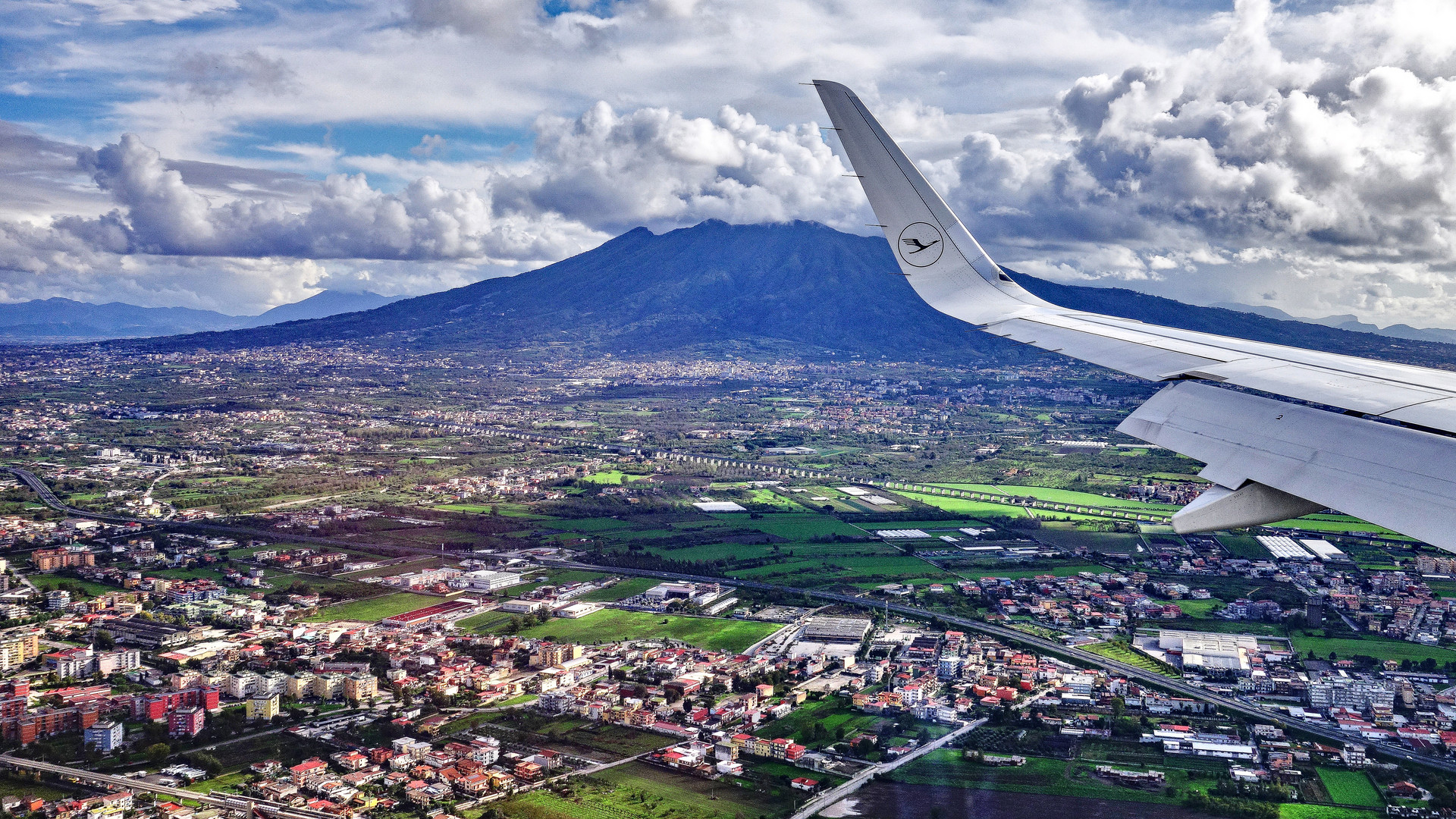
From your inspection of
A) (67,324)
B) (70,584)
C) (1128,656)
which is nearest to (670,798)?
(1128,656)

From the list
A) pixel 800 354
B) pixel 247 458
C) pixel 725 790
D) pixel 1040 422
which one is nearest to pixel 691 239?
pixel 800 354

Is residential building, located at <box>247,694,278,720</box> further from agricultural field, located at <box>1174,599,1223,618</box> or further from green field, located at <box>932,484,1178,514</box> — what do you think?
green field, located at <box>932,484,1178,514</box>

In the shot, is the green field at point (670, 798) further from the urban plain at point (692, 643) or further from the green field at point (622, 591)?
the green field at point (622, 591)

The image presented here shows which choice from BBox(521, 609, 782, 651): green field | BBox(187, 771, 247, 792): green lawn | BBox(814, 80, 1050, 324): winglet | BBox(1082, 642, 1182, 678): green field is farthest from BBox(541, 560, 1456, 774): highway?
BBox(187, 771, 247, 792): green lawn

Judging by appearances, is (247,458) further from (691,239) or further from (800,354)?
(691,239)

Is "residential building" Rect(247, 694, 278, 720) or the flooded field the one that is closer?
the flooded field

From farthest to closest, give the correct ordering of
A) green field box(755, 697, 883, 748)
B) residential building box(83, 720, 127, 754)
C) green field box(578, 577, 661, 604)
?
green field box(578, 577, 661, 604), green field box(755, 697, 883, 748), residential building box(83, 720, 127, 754)

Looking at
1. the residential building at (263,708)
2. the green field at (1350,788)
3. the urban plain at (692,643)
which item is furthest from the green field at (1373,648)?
the residential building at (263,708)
